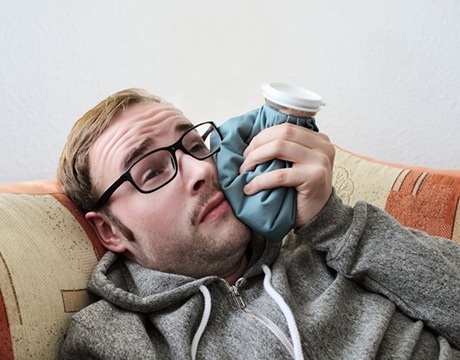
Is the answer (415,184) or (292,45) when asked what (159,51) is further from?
(415,184)

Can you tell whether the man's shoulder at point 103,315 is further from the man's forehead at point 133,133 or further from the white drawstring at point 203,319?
the man's forehead at point 133,133

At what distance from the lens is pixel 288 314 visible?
95 centimetres

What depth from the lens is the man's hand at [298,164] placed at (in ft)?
3.40

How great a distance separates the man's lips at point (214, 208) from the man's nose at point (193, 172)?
0.03m

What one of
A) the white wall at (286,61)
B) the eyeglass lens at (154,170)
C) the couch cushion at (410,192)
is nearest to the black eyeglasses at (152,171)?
the eyeglass lens at (154,170)

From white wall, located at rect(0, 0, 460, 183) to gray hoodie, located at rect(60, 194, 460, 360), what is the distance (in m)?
0.77

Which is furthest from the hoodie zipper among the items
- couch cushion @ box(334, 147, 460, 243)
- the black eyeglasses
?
couch cushion @ box(334, 147, 460, 243)

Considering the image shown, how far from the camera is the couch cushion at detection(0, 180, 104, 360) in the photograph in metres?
0.84

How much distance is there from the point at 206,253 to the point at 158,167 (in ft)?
0.63

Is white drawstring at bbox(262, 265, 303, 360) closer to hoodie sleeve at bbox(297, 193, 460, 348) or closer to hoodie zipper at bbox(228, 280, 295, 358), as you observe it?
hoodie zipper at bbox(228, 280, 295, 358)

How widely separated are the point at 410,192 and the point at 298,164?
427mm

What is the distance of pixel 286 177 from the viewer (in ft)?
3.39

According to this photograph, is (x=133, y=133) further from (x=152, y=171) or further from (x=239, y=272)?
(x=239, y=272)

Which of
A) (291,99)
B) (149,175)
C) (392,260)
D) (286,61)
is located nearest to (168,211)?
(149,175)
